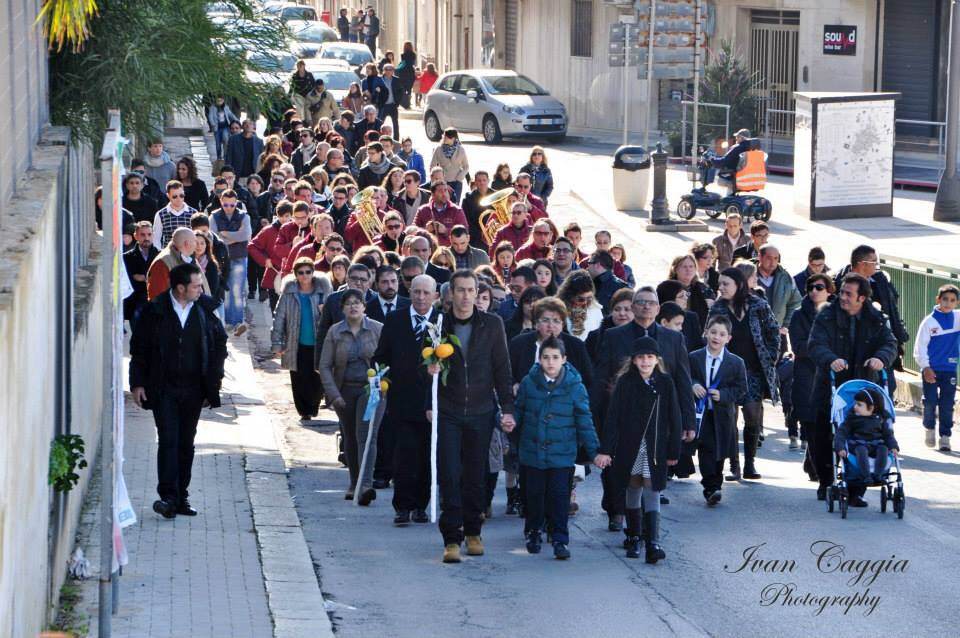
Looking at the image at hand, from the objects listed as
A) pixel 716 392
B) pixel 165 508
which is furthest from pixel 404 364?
pixel 716 392

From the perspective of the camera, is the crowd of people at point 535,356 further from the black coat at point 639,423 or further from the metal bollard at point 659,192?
the metal bollard at point 659,192

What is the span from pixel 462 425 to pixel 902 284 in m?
8.06

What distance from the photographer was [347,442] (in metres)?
12.4

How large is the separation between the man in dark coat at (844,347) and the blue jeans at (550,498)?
259 cm

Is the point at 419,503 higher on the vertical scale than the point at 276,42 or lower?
lower

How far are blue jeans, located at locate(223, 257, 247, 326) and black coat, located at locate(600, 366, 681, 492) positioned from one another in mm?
8185

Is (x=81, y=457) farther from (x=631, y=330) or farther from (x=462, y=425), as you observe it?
(x=631, y=330)

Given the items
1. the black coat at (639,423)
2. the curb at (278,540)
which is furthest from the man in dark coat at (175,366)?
the black coat at (639,423)

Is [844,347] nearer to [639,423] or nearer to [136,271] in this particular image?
[639,423]

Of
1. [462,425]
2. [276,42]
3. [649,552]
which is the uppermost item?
[276,42]

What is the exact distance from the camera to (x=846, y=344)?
12.7 meters

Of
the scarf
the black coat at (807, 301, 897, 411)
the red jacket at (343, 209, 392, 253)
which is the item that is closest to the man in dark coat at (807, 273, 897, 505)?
the black coat at (807, 301, 897, 411)

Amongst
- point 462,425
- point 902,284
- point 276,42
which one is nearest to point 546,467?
point 462,425

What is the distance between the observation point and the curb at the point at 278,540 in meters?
9.27
